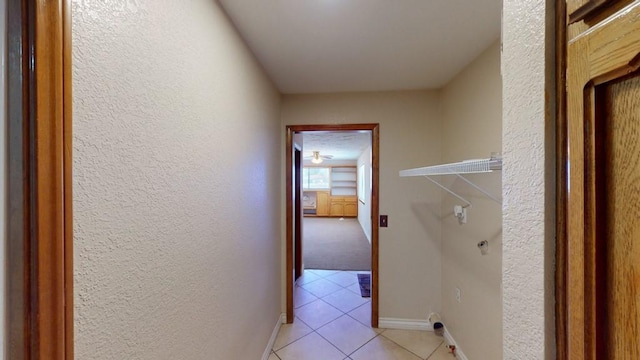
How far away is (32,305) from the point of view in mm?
444

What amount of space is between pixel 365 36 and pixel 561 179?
4.24 ft

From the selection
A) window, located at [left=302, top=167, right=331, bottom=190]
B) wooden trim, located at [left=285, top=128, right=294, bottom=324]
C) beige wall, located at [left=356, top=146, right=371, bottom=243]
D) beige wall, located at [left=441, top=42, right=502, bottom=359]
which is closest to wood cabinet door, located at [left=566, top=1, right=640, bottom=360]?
beige wall, located at [left=441, top=42, right=502, bottom=359]

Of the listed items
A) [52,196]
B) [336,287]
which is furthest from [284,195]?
[52,196]

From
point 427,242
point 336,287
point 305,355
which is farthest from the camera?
point 336,287

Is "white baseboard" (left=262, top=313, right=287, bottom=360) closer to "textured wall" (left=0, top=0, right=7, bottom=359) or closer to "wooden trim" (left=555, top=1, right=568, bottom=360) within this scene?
"textured wall" (left=0, top=0, right=7, bottom=359)

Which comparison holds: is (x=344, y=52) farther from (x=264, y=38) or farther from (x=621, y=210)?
(x=621, y=210)

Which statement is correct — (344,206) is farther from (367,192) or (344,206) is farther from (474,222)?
(474,222)

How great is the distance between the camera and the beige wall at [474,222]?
4.90 ft

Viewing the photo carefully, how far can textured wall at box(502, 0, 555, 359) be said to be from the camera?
1.69ft

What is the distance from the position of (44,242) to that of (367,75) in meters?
2.01

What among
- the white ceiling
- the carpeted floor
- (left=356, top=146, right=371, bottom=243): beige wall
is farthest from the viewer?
(left=356, top=146, right=371, bottom=243): beige wall

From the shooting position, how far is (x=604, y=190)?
0.43 m

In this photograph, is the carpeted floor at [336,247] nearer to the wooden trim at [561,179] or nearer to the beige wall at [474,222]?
the beige wall at [474,222]

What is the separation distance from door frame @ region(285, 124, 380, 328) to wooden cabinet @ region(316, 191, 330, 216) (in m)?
6.94
